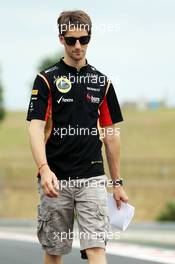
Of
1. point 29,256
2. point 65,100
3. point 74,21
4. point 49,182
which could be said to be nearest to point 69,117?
point 65,100

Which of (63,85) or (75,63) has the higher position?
(75,63)

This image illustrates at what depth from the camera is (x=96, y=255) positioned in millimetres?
7277

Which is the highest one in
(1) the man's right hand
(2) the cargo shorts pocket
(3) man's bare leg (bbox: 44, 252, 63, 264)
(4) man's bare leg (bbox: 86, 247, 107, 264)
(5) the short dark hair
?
(5) the short dark hair

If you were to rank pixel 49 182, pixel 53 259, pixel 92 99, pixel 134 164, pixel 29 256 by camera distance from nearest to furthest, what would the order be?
pixel 49 182, pixel 92 99, pixel 53 259, pixel 29 256, pixel 134 164

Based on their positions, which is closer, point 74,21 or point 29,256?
point 74,21

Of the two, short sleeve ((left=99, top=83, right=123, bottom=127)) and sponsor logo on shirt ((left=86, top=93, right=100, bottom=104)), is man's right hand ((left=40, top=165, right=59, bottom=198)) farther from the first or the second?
short sleeve ((left=99, top=83, right=123, bottom=127))

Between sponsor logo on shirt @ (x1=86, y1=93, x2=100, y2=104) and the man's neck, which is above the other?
the man's neck

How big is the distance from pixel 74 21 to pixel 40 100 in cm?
63

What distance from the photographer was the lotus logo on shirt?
732cm

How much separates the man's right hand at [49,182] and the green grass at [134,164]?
47.5 meters

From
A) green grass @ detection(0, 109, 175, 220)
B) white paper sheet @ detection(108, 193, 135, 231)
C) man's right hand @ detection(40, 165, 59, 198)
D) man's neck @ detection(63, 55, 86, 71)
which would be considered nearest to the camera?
man's right hand @ detection(40, 165, 59, 198)

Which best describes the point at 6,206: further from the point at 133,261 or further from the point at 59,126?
the point at 59,126

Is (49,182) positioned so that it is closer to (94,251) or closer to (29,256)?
(94,251)

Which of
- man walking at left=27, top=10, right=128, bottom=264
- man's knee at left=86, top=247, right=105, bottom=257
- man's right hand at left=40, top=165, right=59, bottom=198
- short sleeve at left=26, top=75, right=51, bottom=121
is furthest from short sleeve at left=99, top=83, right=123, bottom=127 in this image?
man's knee at left=86, top=247, right=105, bottom=257
